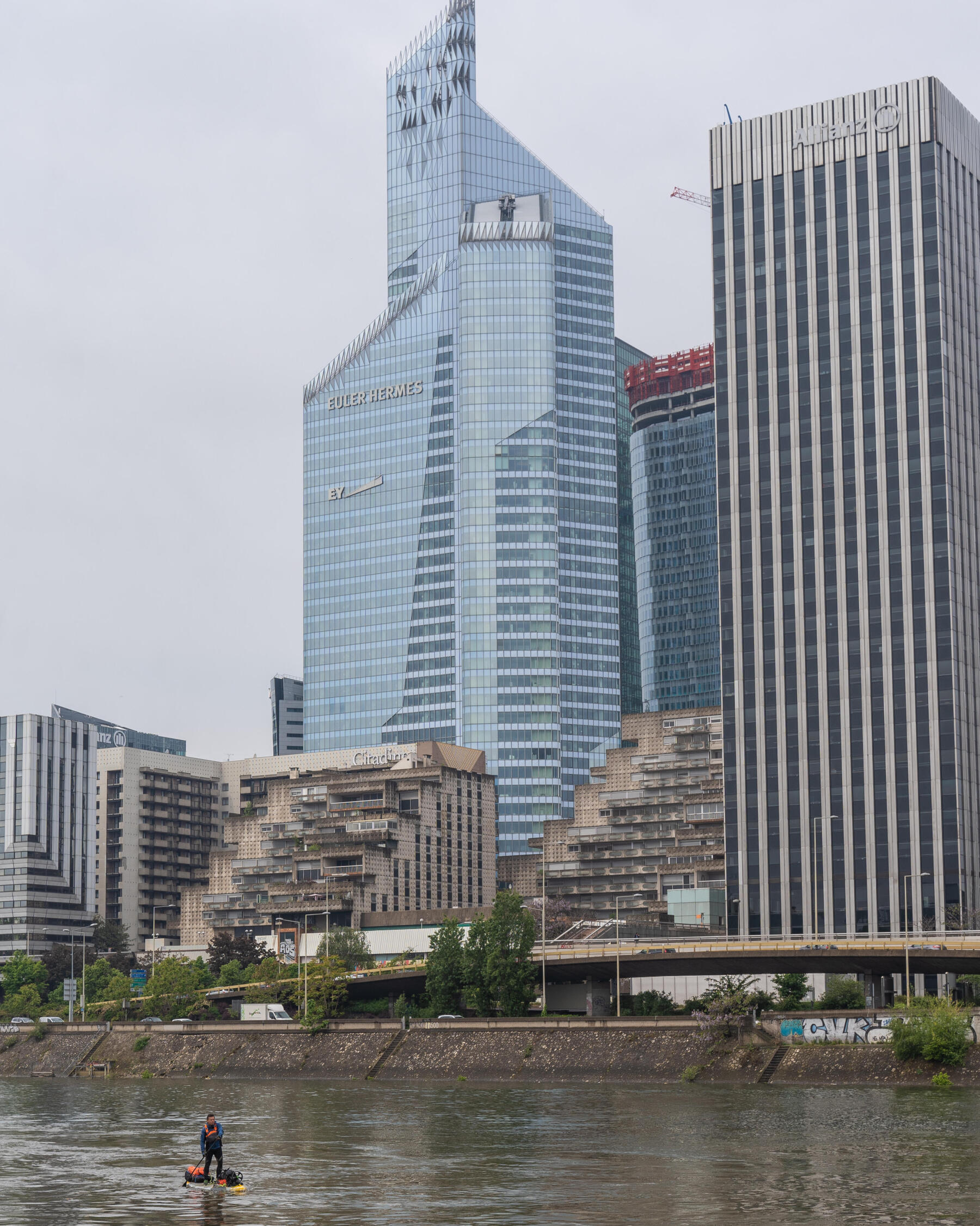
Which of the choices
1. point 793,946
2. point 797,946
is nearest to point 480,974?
point 793,946

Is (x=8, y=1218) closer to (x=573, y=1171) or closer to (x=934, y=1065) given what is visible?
(x=573, y=1171)

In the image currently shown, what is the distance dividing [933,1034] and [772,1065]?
16.3 metres

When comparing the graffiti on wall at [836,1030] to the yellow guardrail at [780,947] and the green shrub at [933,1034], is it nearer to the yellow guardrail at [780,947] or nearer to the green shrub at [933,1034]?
the green shrub at [933,1034]

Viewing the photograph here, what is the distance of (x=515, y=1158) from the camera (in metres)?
86.8

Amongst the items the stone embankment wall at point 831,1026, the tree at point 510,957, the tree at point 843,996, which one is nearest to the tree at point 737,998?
the stone embankment wall at point 831,1026

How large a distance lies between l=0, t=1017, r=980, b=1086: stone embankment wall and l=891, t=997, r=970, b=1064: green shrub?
46.9 inches

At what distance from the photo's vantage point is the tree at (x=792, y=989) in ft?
590

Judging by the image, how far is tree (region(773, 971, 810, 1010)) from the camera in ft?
590

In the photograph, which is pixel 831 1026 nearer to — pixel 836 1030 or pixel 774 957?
pixel 836 1030

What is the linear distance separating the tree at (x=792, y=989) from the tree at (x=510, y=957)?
2692 centimetres

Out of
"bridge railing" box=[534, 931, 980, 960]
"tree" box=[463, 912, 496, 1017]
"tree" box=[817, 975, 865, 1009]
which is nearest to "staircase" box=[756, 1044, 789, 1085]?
"bridge railing" box=[534, 931, 980, 960]

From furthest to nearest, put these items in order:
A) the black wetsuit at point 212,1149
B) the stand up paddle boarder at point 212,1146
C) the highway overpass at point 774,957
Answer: the highway overpass at point 774,957 < the black wetsuit at point 212,1149 < the stand up paddle boarder at point 212,1146

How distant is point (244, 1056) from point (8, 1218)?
121 metres

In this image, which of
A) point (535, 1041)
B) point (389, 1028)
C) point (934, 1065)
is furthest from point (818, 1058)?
point (389, 1028)
